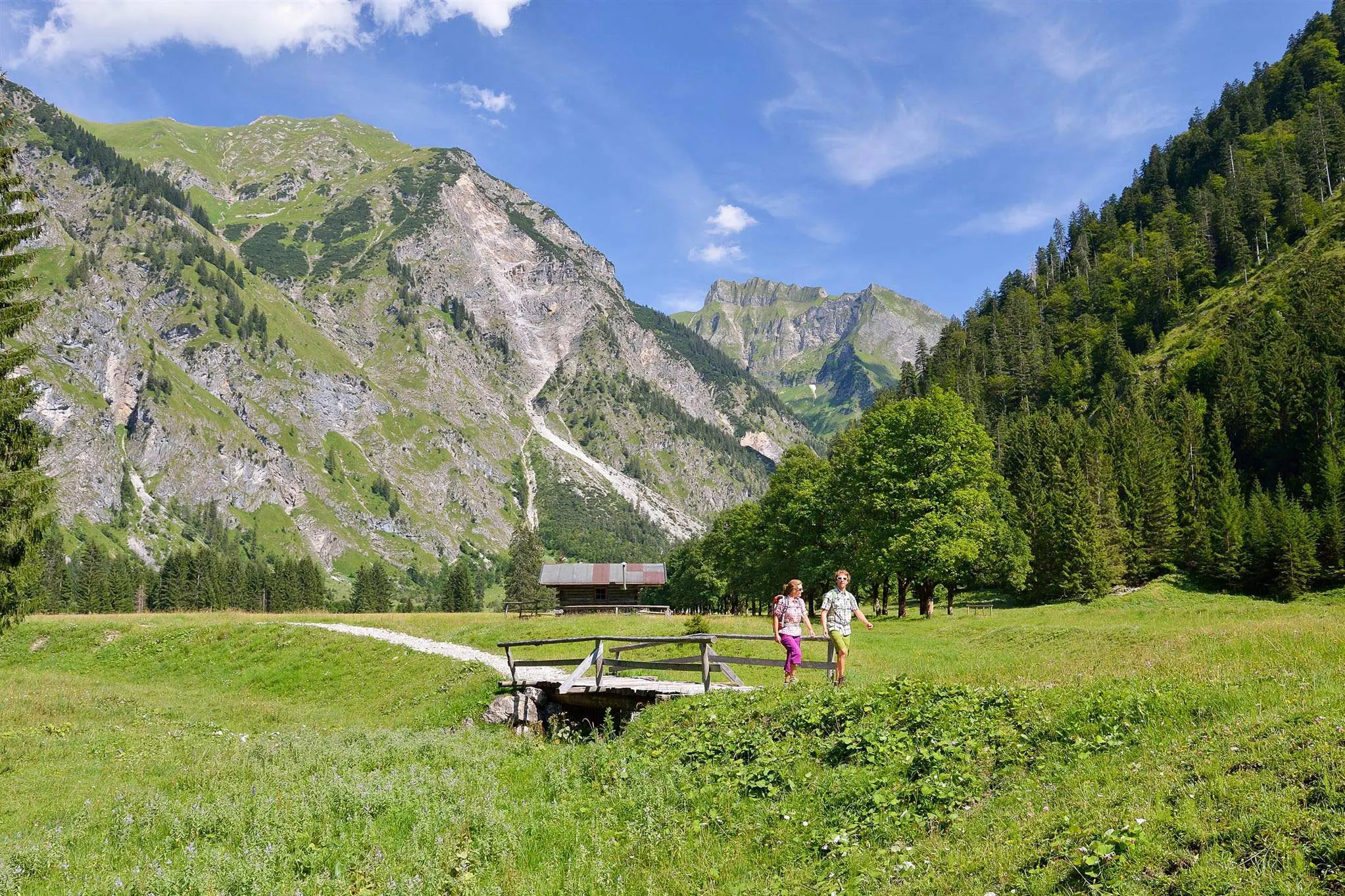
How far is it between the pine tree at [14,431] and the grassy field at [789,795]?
23.3 ft

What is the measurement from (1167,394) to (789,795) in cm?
12951

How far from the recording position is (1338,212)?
5271 inches

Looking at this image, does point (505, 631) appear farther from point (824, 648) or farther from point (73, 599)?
point (73, 599)

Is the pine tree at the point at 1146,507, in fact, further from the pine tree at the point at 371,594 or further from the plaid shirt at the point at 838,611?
the pine tree at the point at 371,594

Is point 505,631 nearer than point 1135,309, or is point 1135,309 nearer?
point 505,631

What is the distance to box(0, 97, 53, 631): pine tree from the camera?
77.8 ft

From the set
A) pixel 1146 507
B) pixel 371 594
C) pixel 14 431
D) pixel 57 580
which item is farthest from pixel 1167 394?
pixel 57 580

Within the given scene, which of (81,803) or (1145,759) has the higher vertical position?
(1145,759)

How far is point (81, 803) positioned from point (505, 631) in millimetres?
28139

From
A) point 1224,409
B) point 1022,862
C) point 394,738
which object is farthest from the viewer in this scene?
point 1224,409

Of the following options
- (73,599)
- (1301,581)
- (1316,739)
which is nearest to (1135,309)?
(1301,581)

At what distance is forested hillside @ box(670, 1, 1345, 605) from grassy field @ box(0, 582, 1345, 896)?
3610 cm

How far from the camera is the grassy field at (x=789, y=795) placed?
7.39 meters

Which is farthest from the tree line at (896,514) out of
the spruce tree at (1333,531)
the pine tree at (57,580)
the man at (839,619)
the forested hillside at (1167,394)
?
the pine tree at (57,580)
